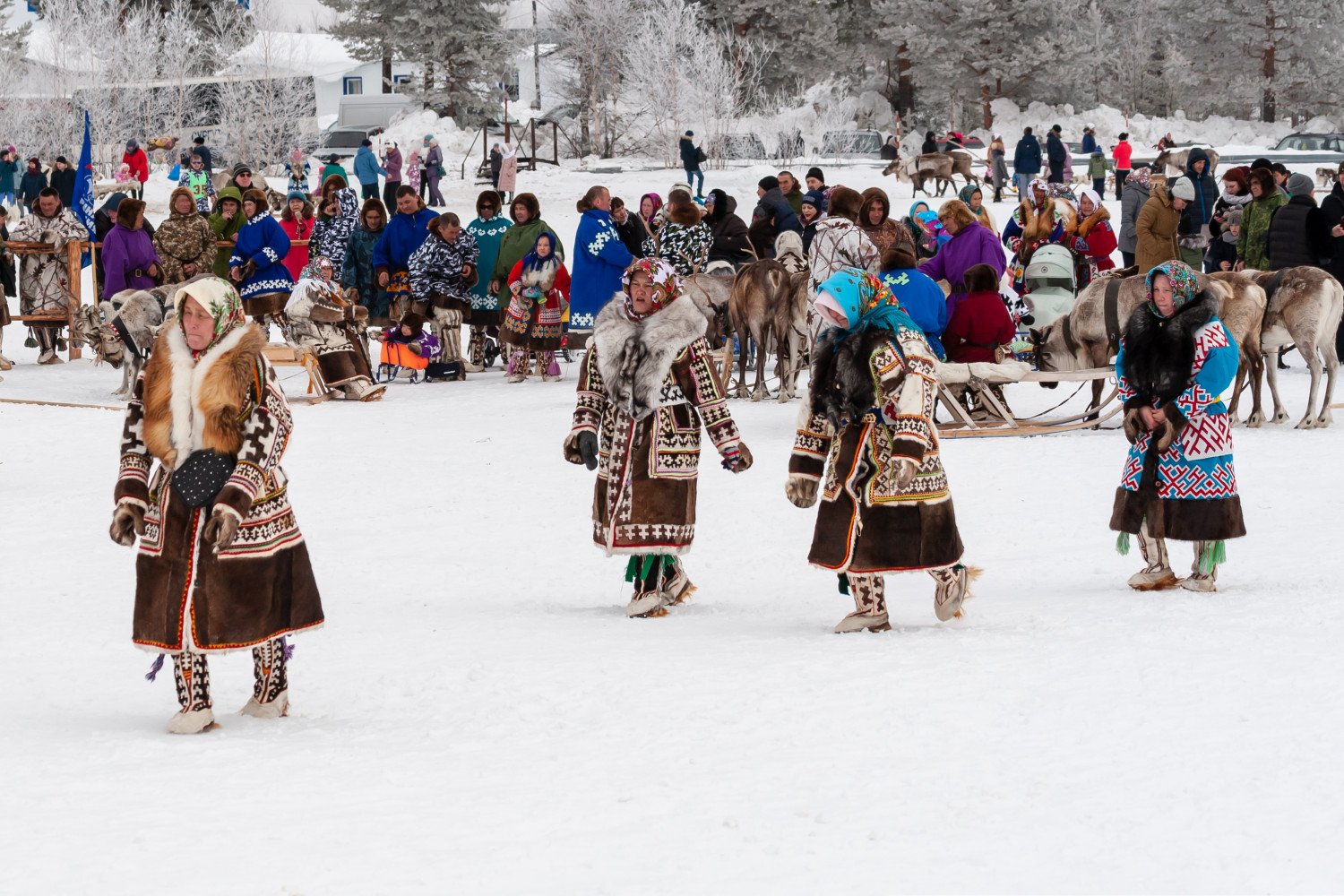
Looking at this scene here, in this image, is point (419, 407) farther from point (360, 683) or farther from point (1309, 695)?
point (1309, 695)

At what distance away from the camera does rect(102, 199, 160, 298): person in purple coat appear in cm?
1495

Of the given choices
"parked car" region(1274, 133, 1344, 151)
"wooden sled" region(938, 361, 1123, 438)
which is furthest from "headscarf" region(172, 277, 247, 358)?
"parked car" region(1274, 133, 1344, 151)

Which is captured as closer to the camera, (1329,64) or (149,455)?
(149,455)

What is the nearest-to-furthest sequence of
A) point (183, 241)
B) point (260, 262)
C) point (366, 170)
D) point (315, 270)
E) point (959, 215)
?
point (959, 215)
point (315, 270)
point (183, 241)
point (260, 262)
point (366, 170)

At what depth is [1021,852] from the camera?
4.04m

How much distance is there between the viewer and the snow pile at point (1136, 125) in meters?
46.8

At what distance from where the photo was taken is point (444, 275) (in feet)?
50.8

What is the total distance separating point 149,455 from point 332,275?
9.90 m

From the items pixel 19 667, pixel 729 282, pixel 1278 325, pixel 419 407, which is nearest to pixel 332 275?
pixel 419 407

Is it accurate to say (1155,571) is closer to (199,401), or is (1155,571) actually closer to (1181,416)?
(1181,416)

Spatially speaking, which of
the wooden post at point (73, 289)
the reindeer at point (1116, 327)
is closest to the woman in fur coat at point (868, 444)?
the reindeer at point (1116, 327)

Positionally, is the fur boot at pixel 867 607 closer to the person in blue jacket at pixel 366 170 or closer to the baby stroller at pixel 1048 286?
the baby stroller at pixel 1048 286

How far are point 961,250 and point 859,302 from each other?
640cm

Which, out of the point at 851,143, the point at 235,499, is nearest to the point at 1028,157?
the point at 851,143
